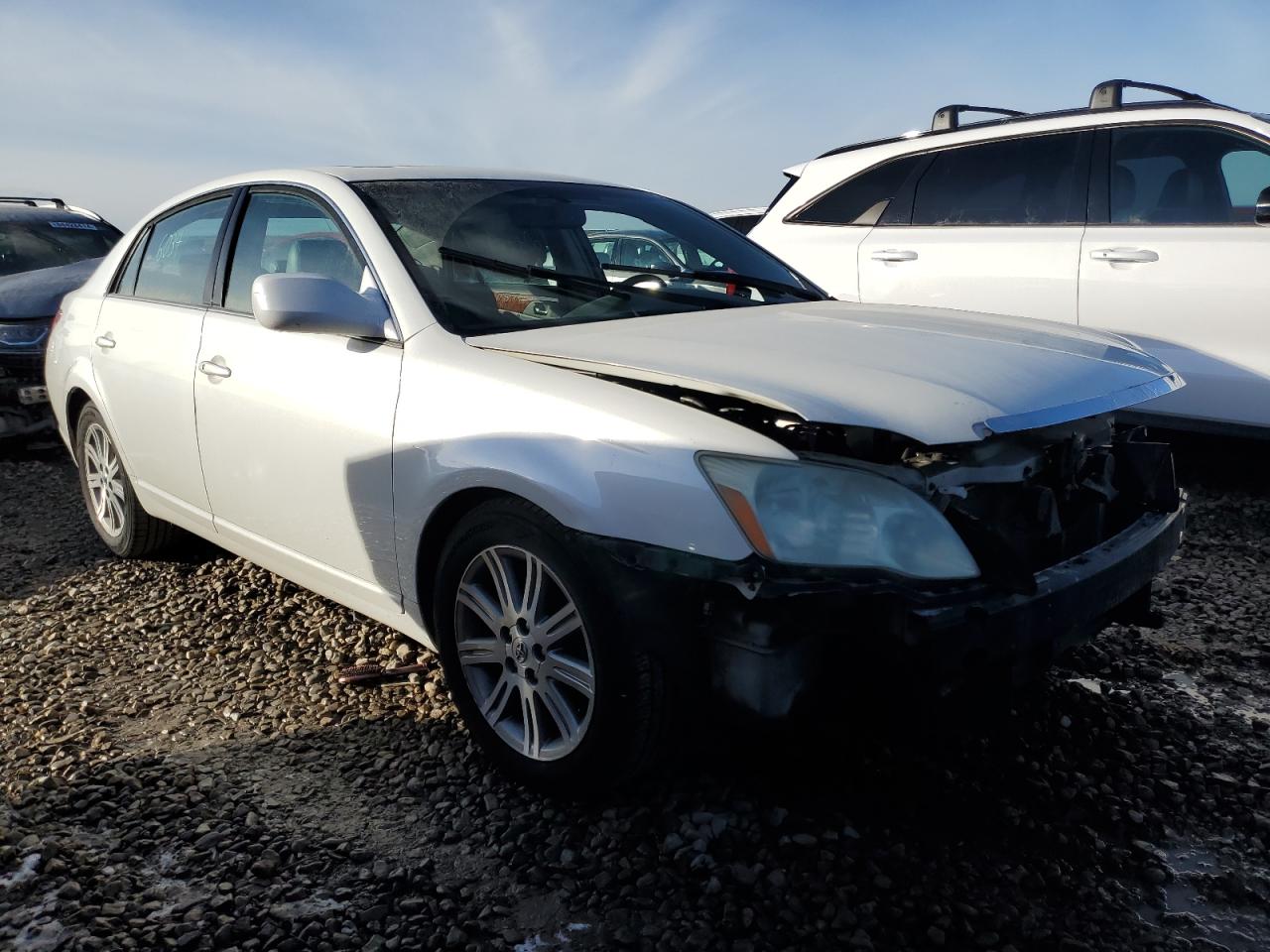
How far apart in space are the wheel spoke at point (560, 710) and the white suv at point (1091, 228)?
369 centimetres

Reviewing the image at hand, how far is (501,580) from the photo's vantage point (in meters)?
2.58

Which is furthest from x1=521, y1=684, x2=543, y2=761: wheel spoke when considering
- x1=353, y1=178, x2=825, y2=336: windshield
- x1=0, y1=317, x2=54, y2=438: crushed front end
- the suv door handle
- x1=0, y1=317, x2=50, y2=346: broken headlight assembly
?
x1=0, y1=317, x2=50, y2=346: broken headlight assembly

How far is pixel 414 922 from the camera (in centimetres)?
220

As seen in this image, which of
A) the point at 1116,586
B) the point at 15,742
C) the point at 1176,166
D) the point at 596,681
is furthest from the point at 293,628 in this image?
the point at 1176,166

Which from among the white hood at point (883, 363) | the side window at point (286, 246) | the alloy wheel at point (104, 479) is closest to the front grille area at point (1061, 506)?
the white hood at point (883, 363)

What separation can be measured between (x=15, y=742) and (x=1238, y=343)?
16.4 ft

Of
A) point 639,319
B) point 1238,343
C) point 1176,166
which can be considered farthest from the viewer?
point 1176,166

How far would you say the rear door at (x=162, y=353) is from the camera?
373cm

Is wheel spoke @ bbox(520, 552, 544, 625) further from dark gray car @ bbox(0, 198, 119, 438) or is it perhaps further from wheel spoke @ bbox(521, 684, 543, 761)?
dark gray car @ bbox(0, 198, 119, 438)

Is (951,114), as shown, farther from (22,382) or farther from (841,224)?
(22,382)

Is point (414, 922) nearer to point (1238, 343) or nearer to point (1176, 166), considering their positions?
point (1238, 343)

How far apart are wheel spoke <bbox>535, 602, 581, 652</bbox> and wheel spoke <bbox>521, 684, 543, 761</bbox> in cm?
17

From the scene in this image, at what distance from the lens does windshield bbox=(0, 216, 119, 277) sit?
314 inches

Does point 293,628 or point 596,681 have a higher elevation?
point 596,681
